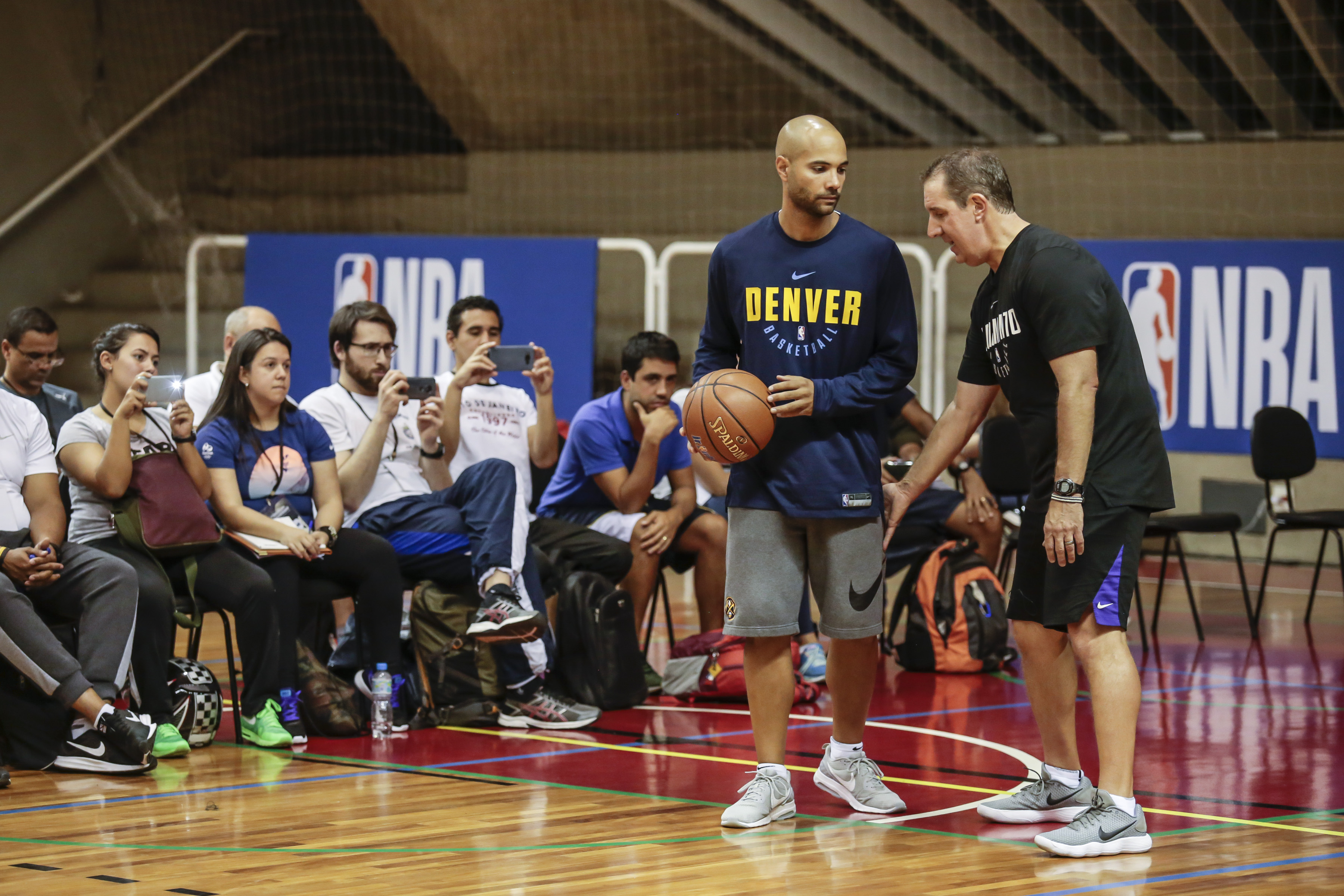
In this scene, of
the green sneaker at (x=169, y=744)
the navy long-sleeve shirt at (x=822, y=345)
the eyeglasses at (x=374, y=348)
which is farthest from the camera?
the eyeglasses at (x=374, y=348)

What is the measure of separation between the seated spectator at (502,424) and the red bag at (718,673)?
401mm

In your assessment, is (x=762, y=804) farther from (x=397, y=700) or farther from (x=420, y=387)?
(x=420, y=387)

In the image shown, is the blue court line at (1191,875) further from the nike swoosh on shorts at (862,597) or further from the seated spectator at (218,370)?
the seated spectator at (218,370)

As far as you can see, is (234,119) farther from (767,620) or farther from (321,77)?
(767,620)

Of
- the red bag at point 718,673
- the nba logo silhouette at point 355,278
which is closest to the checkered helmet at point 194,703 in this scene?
the red bag at point 718,673

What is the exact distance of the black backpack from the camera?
236 inches

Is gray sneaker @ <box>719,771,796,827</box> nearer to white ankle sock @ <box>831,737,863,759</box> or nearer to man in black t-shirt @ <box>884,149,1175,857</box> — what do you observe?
white ankle sock @ <box>831,737,863,759</box>

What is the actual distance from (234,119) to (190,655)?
8.96 m

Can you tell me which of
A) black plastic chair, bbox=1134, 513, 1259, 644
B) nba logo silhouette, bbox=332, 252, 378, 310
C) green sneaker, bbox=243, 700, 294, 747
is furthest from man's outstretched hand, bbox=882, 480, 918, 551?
nba logo silhouette, bbox=332, 252, 378, 310

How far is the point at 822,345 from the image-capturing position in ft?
13.9

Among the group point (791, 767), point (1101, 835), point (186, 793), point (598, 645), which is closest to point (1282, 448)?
point (598, 645)

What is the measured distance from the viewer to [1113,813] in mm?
3797

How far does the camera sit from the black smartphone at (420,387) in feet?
20.0

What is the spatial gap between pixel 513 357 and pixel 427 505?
0.75 m
